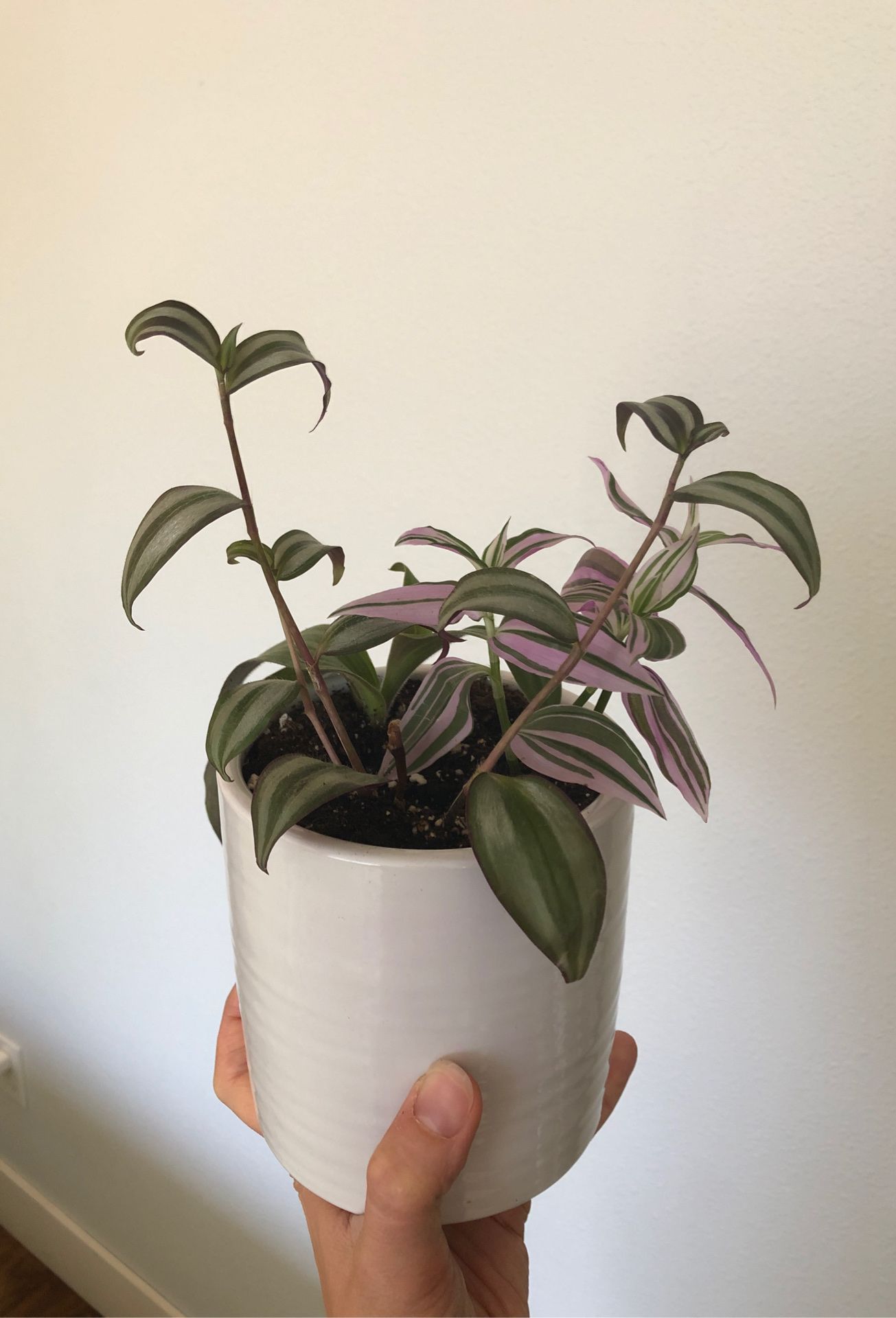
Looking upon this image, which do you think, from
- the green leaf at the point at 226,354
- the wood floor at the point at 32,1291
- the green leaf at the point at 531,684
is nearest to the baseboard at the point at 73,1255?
the wood floor at the point at 32,1291

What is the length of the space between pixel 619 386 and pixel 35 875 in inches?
42.4

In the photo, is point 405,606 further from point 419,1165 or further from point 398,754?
point 419,1165

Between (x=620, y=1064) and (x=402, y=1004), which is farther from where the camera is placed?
(x=620, y=1064)

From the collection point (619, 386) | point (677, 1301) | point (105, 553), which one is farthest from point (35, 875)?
point (619, 386)

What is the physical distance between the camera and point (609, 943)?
451mm

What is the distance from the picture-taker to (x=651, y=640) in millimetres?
403

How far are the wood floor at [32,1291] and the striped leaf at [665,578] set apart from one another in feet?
5.80

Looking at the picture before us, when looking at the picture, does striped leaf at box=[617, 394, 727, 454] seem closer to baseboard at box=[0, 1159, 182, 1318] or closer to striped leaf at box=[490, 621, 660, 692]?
striped leaf at box=[490, 621, 660, 692]

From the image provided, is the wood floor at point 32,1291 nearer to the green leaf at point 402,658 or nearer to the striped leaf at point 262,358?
the green leaf at point 402,658

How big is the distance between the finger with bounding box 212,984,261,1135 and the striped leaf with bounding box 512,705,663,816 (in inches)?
17.5

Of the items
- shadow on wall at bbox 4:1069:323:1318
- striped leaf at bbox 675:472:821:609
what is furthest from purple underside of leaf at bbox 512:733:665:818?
shadow on wall at bbox 4:1069:323:1318

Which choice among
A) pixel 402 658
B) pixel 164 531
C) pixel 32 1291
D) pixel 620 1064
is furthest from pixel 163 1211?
pixel 164 531

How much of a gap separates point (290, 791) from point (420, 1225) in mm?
245

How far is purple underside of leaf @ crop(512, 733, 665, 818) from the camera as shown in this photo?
15.1 inches
